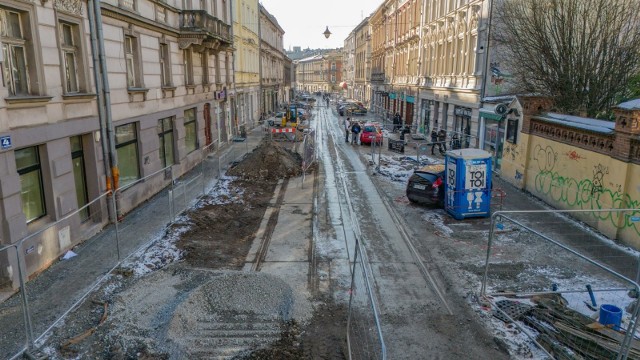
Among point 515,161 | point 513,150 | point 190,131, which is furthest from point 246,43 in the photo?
point 515,161

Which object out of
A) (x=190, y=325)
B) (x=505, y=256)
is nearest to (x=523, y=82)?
(x=505, y=256)

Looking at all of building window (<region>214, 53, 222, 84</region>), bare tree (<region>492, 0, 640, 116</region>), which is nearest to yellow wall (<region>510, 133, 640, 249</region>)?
bare tree (<region>492, 0, 640, 116</region>)

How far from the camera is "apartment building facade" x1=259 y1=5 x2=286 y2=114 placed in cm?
4638

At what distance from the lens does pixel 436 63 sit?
101 ft

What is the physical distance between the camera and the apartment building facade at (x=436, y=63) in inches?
922

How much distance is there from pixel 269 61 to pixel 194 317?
159ft

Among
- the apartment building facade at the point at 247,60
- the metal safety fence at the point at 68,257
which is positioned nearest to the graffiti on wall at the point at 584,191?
the metal safety fence at the point at 68,257

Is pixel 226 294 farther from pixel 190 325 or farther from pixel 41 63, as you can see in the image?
Result: pixel 41 63

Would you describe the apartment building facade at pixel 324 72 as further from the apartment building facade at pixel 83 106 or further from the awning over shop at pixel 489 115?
the apartment building facade at pixel 83 106

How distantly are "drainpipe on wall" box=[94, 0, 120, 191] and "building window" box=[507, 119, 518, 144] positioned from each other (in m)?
14.6

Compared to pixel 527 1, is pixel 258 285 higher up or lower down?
lower down

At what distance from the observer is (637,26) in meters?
15.0

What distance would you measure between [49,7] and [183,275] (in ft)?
21.6

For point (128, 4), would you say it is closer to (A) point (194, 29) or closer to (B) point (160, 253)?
(A) point (194, 29)
